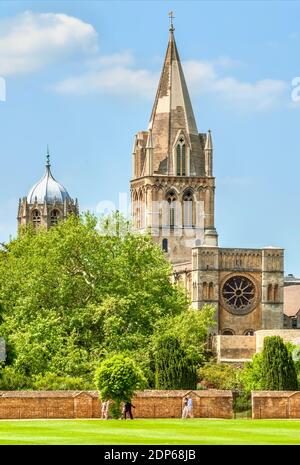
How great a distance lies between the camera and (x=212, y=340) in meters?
123

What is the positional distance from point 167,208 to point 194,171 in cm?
441

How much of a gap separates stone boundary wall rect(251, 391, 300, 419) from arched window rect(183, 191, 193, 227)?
8387cm

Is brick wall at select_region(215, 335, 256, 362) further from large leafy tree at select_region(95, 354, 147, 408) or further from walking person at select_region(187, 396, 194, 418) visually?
large leafy tree at select_region(95, 354, 147, 408)

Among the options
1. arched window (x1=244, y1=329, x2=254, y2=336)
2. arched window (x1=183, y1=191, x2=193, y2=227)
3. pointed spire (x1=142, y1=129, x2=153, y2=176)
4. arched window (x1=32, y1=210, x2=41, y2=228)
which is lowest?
arched window (x1=244, y1=329, x2=254, y2=336)

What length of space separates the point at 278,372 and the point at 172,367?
201 inches

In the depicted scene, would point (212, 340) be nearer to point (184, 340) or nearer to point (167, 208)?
point (167, 208)

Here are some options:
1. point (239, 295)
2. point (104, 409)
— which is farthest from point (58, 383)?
point (239, 295)

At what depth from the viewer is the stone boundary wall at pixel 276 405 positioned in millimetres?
61781

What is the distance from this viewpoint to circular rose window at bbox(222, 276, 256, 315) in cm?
13188

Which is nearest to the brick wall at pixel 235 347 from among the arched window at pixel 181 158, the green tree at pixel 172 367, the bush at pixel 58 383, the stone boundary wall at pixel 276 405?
the arched window at pixel 181 158

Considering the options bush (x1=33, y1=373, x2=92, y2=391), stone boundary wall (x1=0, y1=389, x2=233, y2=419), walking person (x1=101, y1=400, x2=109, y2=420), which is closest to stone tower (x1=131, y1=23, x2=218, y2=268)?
bush (x1=33, y1=373, x2=92, y2=391)

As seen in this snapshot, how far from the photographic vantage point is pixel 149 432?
151 feet

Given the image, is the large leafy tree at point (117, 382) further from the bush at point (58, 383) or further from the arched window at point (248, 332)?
the arched window at point (248, 332)

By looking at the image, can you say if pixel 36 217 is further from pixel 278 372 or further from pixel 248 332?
pixel 278 372
